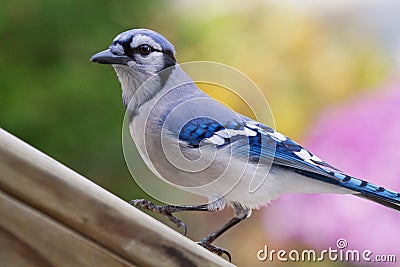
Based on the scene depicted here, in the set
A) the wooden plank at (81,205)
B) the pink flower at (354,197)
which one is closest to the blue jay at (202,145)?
the wooden plank at (81,205)

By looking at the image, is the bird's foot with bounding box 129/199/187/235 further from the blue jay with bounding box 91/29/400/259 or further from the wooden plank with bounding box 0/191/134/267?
the wooden plank with bounding box 0/191/134/267

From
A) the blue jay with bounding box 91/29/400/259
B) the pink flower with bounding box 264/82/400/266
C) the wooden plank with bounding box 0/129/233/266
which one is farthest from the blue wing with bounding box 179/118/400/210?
the pink flower with bounding box 264/82/400/266

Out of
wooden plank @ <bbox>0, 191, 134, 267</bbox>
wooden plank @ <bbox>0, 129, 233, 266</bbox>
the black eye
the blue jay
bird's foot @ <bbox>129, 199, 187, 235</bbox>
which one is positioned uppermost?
the black eye

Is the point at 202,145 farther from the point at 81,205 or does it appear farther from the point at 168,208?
the point at 81,205

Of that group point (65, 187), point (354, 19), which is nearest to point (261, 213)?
point (354, 19)

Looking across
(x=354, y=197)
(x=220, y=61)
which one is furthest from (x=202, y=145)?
(x=220, y=61)

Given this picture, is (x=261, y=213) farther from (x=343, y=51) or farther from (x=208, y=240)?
(x=208, y=240)

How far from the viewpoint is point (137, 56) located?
543mm

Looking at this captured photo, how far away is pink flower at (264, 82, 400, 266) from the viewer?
1.05 m

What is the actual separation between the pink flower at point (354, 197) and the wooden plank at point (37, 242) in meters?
0.76

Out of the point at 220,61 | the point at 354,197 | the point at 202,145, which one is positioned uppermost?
the point at 220,61

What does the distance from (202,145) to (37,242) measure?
0.87 ft

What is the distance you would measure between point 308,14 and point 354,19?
107 millimetres

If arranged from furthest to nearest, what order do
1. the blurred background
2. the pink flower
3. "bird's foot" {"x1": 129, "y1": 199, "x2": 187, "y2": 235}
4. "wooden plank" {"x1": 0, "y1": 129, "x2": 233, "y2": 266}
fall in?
the blurred background
the pink flower
"bird's foot" {"x1": 129, "y1": 199, "x2": 187, "y2": 235}
"wooden plank" {"x1": 0, "y1": 129, "x2": 233, "y2": 266}
